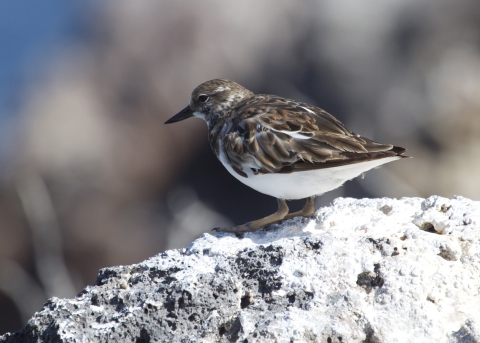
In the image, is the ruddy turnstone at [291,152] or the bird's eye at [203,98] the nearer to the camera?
the ruddy turnstone at [291,152]

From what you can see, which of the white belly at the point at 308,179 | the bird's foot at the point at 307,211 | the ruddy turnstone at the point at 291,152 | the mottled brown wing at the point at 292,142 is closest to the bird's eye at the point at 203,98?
the ruddy turnstone at the point at 291,152

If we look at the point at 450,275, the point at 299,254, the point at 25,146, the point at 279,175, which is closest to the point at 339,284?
the point at 299,254

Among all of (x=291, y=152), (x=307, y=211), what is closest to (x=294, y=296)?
(x=307, y=211)

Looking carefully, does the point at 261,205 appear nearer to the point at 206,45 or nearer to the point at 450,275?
the point at 206,45

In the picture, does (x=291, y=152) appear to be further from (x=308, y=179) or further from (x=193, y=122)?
(x=193, y=122)

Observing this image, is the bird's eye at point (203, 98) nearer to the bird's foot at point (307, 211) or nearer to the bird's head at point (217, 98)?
the bird's head at point (217, 98)

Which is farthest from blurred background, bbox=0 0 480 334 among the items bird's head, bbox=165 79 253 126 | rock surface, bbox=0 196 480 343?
rock surface, bbox=0 196 480 343

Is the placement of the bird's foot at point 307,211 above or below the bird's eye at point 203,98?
below

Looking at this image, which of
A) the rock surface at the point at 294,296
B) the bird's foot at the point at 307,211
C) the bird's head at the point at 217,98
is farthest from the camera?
the bird's head at the point at 217,98
